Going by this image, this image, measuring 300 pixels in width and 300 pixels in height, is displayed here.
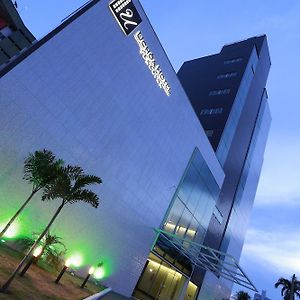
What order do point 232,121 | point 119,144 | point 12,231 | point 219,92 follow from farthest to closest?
point 219,92 < point 232,121 < point 119,144 < point 12,231

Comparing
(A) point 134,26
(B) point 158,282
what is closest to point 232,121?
(B) point 158,282

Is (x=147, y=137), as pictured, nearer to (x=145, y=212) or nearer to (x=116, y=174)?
(x=116, y=174)

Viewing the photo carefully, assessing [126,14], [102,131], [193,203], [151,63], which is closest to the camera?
[102,131]

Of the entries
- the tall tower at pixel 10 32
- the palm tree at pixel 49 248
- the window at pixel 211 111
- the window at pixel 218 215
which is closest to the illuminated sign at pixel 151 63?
the palm tree at pixel 49 248

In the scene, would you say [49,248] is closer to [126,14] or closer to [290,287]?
[126,14]

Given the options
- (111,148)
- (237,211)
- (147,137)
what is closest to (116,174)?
(111,148)

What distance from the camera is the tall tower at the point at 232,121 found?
43372 mm

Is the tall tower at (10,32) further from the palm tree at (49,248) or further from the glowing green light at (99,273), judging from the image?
the glowing green light at (99,273)

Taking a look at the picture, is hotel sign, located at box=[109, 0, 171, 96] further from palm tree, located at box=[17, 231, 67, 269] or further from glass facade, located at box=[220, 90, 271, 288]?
glass facade, located at box=[220, 90, 271, 288]

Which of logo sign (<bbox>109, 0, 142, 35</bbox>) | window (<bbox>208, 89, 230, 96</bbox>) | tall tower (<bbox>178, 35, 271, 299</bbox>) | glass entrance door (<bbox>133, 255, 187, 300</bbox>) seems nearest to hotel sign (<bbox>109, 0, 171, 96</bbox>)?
logo sign (<bbox>109, 0, 142, 35</bbox>)

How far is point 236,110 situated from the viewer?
47.8 meters

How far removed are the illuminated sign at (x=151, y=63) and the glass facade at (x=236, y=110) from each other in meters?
17.8

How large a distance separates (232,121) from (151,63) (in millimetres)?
24962

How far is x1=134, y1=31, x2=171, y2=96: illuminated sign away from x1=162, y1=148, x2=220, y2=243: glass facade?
8542mm
